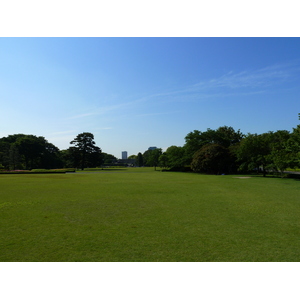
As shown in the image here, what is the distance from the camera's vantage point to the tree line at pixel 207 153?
23391 mm

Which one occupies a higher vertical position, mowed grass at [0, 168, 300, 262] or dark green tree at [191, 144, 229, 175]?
dark green tree at [191, 144, 229, 175]

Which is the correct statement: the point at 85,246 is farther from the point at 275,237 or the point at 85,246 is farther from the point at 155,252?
the point at 275,237

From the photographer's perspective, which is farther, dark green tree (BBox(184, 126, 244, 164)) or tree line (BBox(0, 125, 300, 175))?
dark green tree (BBox(184, 126, 244, 164))

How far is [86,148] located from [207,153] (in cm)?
3828

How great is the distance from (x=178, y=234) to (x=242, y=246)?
5.05 ft

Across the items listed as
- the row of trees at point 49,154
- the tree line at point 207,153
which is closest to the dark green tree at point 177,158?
the tree line at point 207,153

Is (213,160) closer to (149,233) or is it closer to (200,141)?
(200,141)

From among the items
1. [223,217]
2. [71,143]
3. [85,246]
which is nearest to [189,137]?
[71,143]

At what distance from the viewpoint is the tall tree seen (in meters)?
60.9

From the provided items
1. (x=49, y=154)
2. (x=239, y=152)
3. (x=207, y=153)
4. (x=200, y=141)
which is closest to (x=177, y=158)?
(x=200, y=141)

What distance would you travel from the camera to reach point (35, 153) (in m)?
60.4

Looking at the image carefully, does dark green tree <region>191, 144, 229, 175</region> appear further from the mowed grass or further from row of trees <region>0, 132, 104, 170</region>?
row of trees <region>0, 132, 104, 170</region>

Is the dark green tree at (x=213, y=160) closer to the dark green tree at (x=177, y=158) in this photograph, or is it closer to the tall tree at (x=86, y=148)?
the dark green tree at (x=177, y=158)

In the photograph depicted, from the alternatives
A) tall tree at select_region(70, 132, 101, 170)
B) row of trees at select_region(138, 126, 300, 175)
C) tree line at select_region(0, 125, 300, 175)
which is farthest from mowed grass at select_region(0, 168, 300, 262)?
tall tree at select_region(70, 132, 101, 170)
